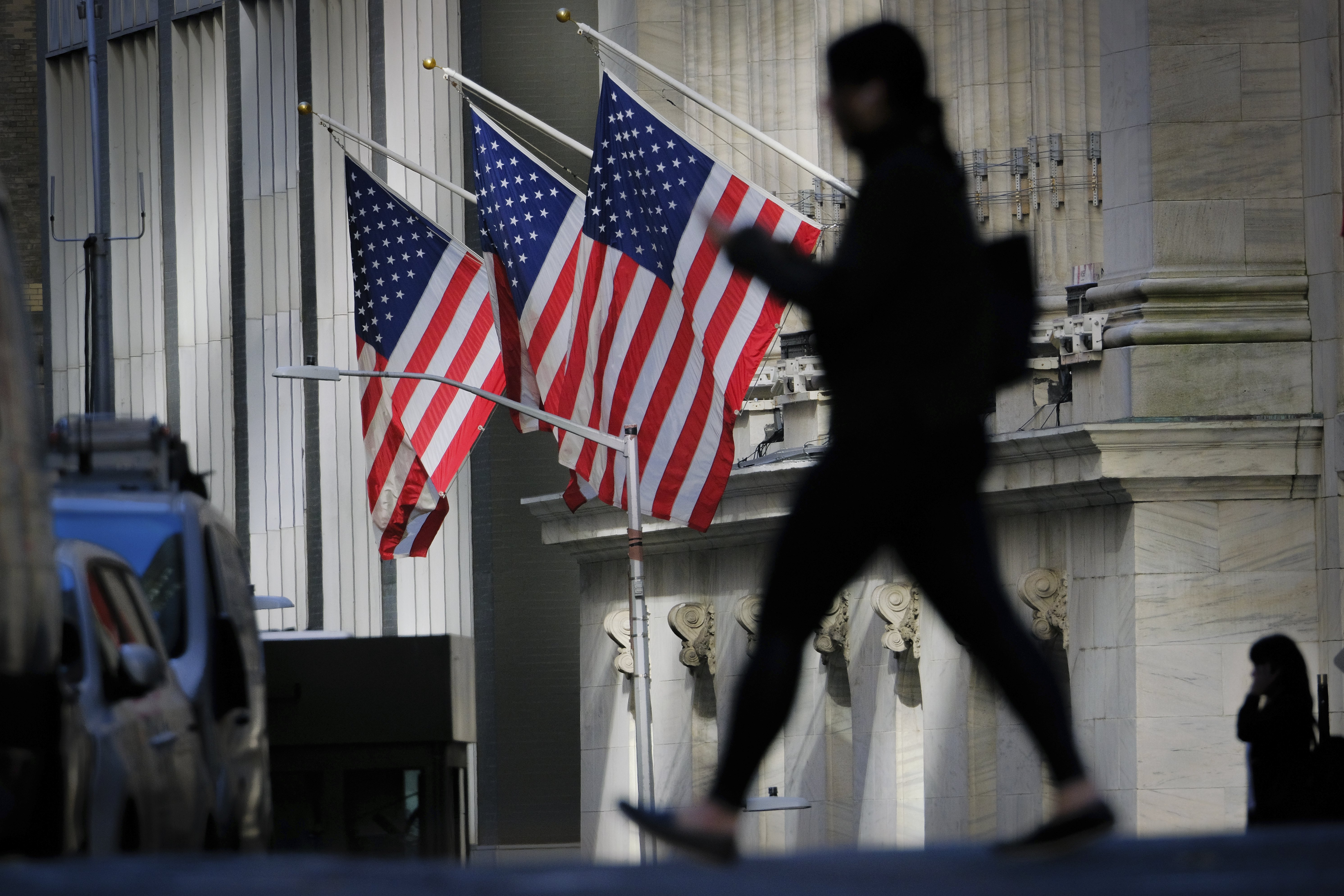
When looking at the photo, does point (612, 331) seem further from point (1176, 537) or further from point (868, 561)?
point (868, 561)

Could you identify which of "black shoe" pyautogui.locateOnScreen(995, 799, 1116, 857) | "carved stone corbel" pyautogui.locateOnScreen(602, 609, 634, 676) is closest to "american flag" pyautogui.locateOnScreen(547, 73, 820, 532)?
"carved stone corbel" pyautogui.locateOnScreen(602, 609, 634, 676)

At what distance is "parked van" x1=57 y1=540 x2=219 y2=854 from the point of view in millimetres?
8500

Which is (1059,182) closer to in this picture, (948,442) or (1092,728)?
(1092,728)

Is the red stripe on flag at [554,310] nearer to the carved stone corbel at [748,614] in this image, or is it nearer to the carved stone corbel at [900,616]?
the carved stone corbel at [900,616]

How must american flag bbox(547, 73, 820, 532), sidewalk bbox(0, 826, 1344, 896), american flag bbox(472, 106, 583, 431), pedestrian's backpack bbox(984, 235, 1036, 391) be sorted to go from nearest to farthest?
sidewalk bbox(0, 826, 1344, 896) → pedestrian's backpack bbox(984, 235, 1036, 391) → american flag bbox(547, 73, 820, 532) → american flag bbox(472, 106, 583, 431)

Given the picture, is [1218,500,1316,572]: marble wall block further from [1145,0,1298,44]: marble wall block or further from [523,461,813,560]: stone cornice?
[523,461,813,560]: stone cornice

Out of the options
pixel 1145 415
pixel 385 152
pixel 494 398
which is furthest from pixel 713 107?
pixel 385 152

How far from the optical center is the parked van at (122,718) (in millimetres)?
8500

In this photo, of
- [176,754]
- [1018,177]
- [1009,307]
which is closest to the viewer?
[1009,307]

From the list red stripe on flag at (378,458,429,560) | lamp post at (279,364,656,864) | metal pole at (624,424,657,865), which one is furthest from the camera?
red stripe on flag at (378,458,429,560)

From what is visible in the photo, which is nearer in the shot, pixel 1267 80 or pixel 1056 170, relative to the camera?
pixel 1267 80

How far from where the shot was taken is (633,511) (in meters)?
26.4

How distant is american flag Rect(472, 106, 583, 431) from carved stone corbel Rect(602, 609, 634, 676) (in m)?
7.69

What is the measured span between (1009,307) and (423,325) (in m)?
22.4
